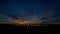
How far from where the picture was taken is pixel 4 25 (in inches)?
178
